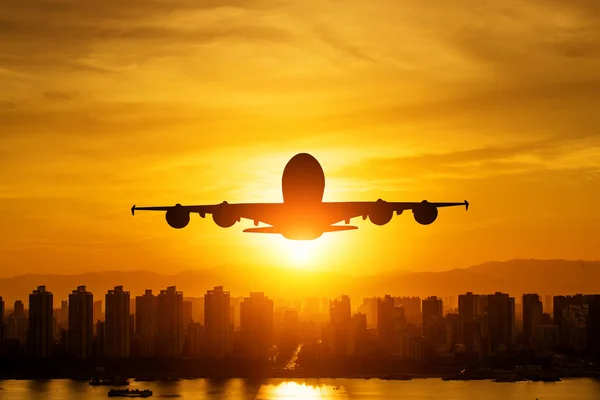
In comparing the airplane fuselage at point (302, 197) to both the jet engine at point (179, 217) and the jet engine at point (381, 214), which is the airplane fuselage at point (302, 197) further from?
the jet engine at point (179, 217)

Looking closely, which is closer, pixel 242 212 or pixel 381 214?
pixel 242 212

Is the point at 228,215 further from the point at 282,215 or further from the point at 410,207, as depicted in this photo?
the point at 410,207

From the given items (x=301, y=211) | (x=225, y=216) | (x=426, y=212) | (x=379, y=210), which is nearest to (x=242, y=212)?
(x=225, y=216)

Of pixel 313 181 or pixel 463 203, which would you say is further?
pixel 313 181

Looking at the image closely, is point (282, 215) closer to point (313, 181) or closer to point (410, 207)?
point (313, 181)

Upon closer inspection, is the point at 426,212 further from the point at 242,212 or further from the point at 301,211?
the point at 242,212

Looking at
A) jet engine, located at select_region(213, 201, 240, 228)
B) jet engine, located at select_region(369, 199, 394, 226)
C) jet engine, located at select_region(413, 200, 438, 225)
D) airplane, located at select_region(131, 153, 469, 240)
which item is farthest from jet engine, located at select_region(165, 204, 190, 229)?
jet engine, located at select_region(413, 200, 438, 225)

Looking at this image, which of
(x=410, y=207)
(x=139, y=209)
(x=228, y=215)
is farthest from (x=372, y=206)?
(x=139, y=209)
